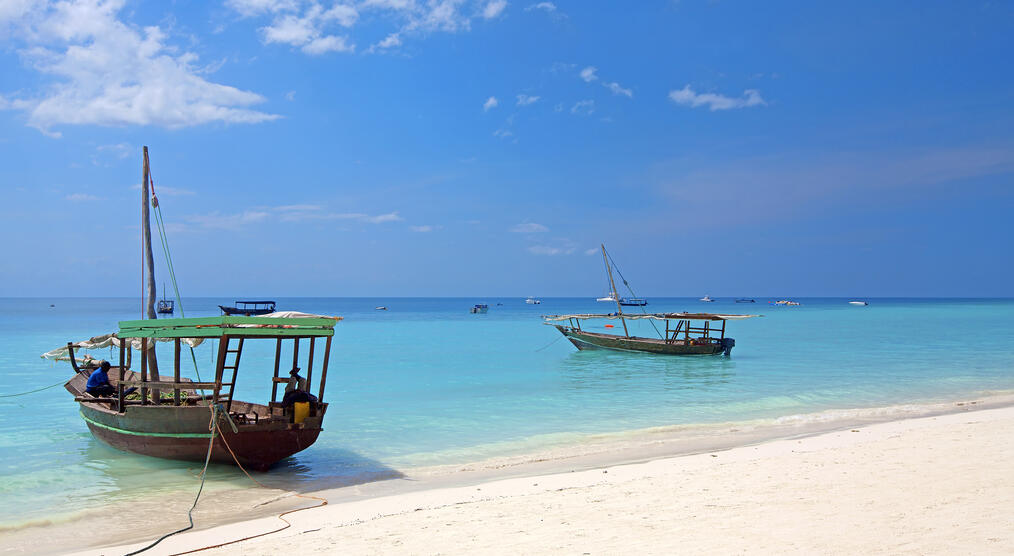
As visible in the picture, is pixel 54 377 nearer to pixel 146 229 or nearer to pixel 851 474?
pixel 146 229

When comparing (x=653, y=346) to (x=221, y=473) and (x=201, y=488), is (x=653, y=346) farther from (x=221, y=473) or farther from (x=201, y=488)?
(x=201, y=488)

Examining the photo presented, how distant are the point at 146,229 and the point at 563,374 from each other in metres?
16.2

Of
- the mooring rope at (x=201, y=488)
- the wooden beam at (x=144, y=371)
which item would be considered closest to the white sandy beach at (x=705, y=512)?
the mooring rope at (x=201, y=488)

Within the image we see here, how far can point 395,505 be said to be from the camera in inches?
313

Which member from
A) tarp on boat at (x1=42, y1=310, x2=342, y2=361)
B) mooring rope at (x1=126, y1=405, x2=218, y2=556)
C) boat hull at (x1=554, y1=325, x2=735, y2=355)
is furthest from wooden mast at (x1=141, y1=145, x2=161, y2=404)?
boat hull at (x1=554, y1=325, x2=735, y2=355)

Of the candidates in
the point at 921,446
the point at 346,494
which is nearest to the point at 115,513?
the point at 346,494

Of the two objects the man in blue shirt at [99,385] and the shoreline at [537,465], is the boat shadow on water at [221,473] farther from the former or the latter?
the man in blue shirt at [99,385]

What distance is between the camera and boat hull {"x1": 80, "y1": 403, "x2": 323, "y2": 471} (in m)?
9.65

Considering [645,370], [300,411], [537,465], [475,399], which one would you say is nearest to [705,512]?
[537,465]

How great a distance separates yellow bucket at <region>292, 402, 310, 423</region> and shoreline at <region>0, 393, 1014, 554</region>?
1.16 meters

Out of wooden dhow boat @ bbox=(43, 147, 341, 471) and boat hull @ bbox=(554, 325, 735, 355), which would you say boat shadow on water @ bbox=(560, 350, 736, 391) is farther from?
wooden dhow boat @ bbox=(43, 147, 341, 471)

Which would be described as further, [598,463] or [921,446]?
[598,463]

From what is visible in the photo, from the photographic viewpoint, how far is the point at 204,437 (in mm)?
9789

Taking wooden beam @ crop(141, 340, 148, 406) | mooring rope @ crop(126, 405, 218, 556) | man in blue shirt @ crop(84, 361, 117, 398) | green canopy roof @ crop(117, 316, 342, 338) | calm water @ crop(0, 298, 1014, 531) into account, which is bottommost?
calm water @ crop(0, 298, 1014, 531)
